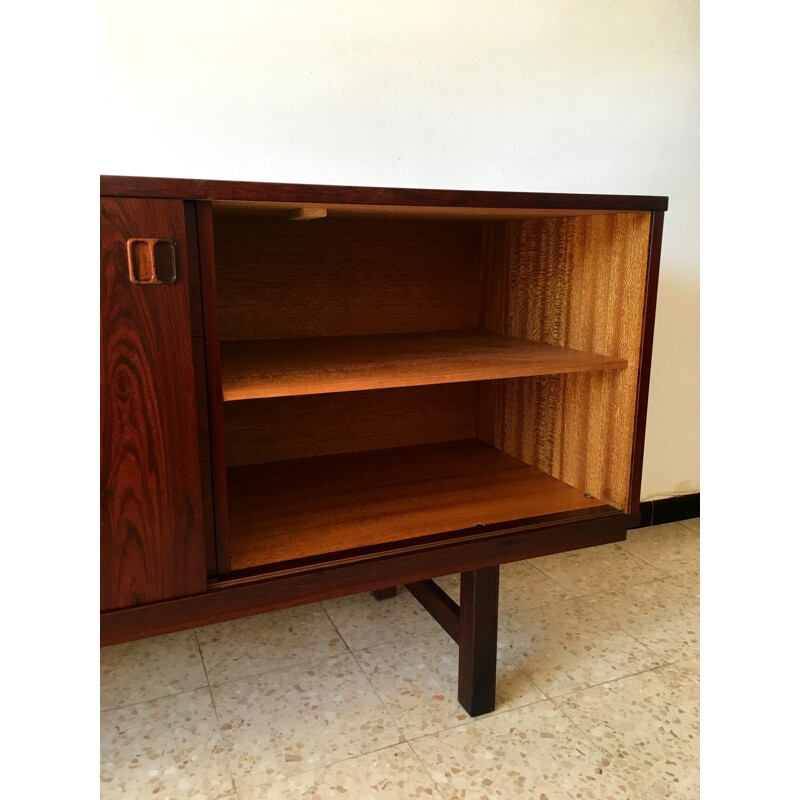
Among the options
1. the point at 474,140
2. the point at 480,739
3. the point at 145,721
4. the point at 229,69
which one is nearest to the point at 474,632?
the point at 480,739

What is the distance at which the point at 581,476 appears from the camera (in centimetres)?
156

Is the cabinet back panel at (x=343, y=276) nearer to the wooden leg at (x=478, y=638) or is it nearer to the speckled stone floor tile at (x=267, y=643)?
the wooden leg at (x=478, y=638)

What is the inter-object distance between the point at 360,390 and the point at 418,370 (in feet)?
1.25

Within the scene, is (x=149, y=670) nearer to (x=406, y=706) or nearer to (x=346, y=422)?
(x=406, y=706)

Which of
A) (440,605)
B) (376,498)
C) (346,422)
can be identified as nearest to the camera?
(376,498)

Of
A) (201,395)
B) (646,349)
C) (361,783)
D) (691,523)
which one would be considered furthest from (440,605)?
(691,523)

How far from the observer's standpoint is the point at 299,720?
5.09 ft

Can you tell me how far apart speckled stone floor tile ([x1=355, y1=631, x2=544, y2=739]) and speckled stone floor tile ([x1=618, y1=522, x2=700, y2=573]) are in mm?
854

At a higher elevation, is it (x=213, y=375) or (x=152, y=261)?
(x=152, y=261)

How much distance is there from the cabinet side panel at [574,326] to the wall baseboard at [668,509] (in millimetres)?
1053

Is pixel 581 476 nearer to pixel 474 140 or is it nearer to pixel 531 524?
pixel 531 524

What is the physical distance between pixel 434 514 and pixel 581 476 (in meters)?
0.39

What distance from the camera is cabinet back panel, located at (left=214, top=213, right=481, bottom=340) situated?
1.62 meters

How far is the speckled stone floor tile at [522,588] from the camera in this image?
6.75 feet
